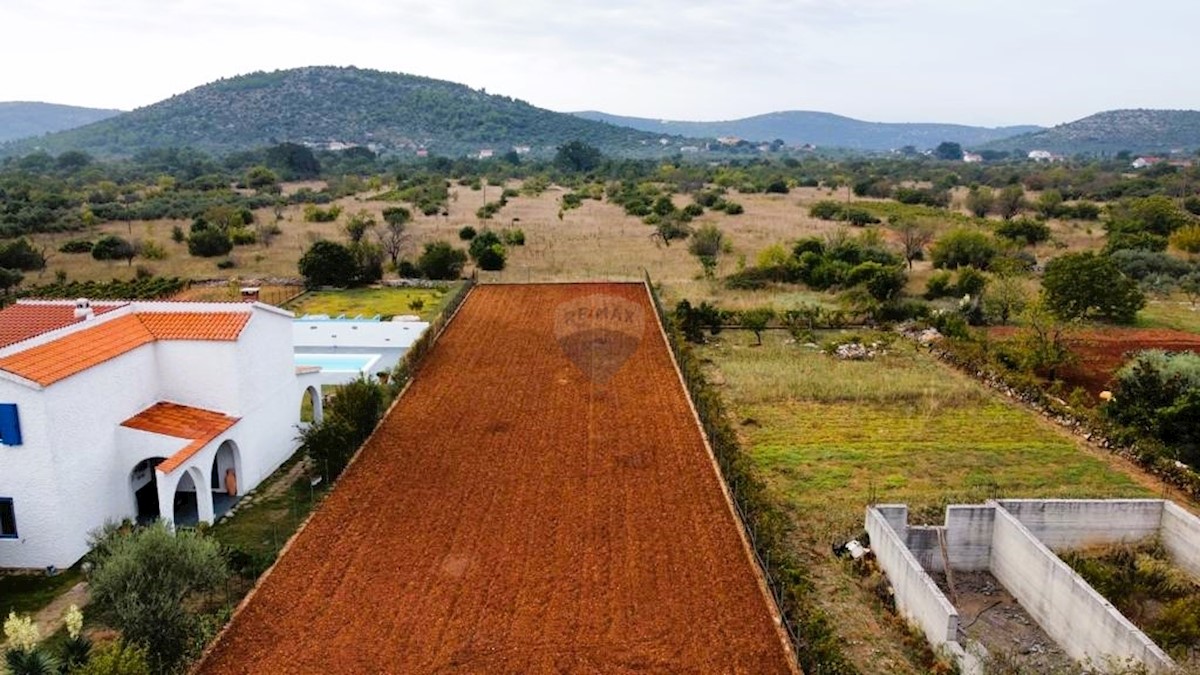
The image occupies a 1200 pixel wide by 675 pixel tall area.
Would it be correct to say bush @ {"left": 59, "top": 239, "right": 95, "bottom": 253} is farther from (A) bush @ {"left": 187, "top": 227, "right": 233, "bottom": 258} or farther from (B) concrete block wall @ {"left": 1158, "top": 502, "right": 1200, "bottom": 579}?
(B) concrete block wall @ {"left": 1158, "top": 502, "right": 1200, "bottom": 579}

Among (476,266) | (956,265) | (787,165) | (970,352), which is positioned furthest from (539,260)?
(787,165)

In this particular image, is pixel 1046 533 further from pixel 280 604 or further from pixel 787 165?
pixel 787 165

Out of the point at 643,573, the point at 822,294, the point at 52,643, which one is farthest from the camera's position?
the point at 822,294

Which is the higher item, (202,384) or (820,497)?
(202,384)

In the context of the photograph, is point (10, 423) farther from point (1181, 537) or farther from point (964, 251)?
point (964, 251)

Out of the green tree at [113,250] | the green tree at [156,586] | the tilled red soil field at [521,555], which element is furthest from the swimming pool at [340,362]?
the green tree at [113,250]

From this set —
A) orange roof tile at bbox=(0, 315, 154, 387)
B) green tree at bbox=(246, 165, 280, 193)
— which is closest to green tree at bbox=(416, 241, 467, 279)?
orange roof tile at bbox=(0, 315, 154, 387)
